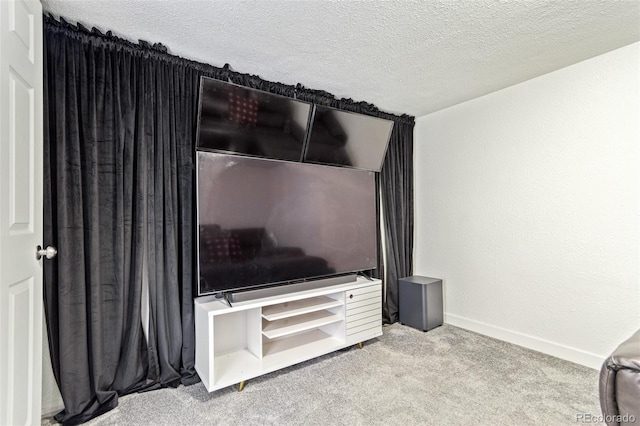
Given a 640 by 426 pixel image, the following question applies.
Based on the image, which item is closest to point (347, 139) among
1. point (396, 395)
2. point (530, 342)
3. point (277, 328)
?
point (277, 328)

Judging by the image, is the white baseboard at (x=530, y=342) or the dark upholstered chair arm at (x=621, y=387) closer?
the dark upholstered chair arm at (x=621, y=387)

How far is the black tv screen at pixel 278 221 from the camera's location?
201 cm

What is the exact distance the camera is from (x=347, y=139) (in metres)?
2.67

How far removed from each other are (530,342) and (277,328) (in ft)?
6.81

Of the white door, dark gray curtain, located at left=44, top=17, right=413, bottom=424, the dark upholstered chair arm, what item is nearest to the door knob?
the white door

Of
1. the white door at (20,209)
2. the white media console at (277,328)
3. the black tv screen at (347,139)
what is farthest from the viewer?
the black tv screen at (347,139)

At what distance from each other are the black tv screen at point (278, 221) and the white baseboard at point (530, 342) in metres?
1.10

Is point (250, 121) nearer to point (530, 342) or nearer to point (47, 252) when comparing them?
point (47, 252)

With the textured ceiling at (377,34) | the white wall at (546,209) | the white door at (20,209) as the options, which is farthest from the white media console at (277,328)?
the textured ceiling at (377,34)

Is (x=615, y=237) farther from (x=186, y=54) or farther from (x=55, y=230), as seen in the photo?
(x=55, y=230)

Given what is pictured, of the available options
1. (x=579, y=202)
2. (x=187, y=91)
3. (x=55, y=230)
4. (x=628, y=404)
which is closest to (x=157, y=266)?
(x=55, y=230)

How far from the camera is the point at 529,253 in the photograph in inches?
102

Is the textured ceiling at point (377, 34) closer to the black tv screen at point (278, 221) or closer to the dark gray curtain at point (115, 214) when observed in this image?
the dark gray curtain at point (115, 214)

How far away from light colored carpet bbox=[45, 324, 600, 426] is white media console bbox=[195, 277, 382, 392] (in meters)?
0.11
